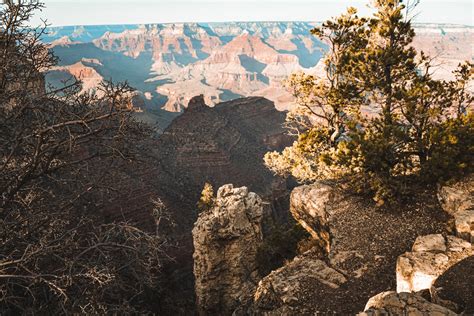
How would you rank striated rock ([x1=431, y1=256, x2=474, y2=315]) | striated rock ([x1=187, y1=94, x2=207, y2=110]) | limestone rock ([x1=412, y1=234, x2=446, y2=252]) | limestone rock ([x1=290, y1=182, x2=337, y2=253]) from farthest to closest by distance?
striated rock ([x1=187, y1=94, x2=207, y2=110]) < limestone rock ([x1=290, y1=182, x2=337, y2=253]) < limestone rock ([x1=412, y1=234, x2=446, y2=252]) < striated rock ([x1=431, y1=256, x2=474, y2=315])

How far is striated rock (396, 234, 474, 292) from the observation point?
29.0 ft

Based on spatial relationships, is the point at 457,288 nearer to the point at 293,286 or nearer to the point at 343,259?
the point at 343,259

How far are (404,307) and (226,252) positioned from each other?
631 inches

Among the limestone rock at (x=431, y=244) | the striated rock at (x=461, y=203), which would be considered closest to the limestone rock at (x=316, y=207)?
the limestone rock at (x=431, y=244)

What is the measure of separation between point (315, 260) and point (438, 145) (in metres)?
7.05

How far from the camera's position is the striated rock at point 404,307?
6430mm

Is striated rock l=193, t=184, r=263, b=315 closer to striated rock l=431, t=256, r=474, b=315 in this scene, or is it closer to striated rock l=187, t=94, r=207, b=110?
striated rock l=431, t=256, r=474, b=315

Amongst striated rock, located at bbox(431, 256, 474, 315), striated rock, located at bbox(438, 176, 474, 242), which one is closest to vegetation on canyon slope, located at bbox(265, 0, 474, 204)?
striated rock, located at bbox(438, 176, 474, 242)

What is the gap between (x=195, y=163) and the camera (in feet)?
260

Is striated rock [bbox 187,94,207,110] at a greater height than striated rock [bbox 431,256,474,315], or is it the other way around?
striated rock [bbox 431,256,474,315]

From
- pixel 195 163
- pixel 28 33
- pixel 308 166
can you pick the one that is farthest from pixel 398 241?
pixel 195 163

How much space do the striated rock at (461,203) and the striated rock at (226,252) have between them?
11.8 metres

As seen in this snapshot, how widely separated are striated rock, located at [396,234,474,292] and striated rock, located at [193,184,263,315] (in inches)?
503

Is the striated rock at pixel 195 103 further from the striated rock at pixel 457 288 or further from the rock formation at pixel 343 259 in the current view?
the striated rock at pixel 457 288
